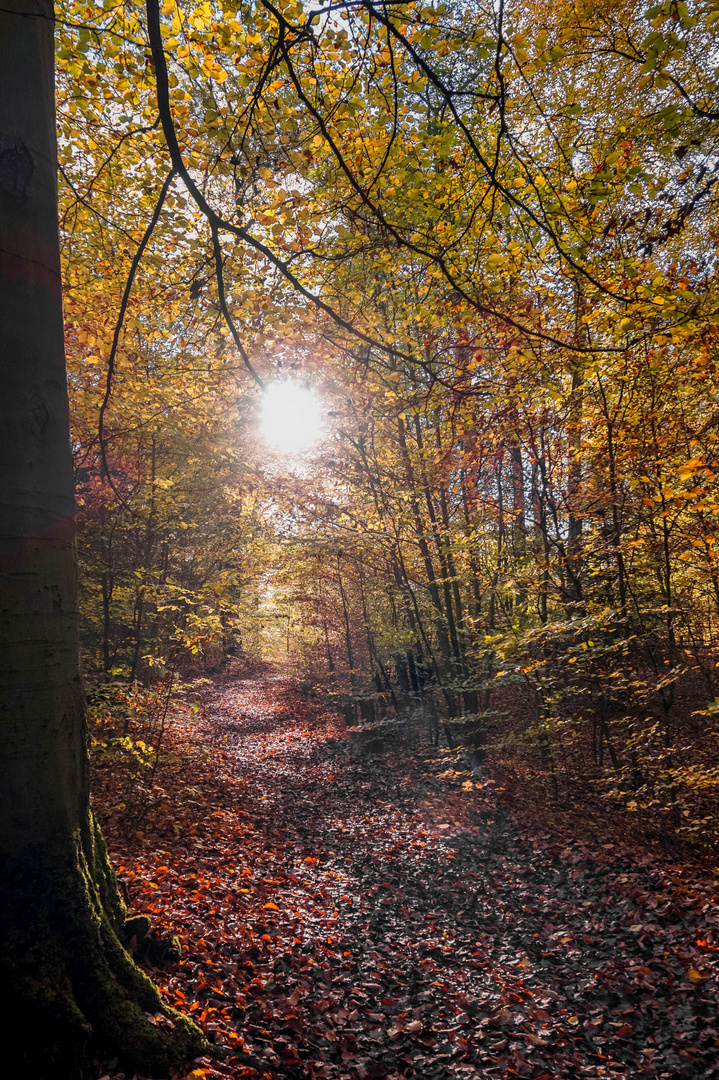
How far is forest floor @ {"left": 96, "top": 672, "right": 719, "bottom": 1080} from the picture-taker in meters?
3.27

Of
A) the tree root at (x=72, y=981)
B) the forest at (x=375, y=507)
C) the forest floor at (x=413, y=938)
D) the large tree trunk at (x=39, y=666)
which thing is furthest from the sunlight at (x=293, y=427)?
the tree root at (x=72, y=981)

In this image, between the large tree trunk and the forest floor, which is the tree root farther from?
the forest floor

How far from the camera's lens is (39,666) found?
7.01 feet

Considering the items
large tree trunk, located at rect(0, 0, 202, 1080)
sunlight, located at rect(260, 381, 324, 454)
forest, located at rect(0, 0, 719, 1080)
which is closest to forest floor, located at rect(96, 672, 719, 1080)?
forest, located at rect(0, 0, 719, 1080)

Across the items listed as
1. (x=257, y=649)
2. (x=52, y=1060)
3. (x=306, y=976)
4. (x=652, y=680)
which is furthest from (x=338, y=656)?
(x=52, y=1060)

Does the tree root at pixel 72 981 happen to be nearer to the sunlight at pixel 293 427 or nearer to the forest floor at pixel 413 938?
the forest floor at pixel 413 938

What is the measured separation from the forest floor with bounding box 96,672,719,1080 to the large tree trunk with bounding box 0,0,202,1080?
0.34 metres

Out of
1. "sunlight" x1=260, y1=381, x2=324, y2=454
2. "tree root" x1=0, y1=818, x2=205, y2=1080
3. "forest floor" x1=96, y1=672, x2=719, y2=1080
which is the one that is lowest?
"forest floor" x1=96, y1=672, x2=719, y2=1080

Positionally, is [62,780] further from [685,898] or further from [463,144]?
[463,144]

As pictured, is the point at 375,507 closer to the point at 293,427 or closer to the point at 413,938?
the point at 293,427

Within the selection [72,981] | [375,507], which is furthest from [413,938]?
[375,507]

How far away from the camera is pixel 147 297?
6.34m

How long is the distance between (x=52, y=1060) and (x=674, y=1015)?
13.9 feet

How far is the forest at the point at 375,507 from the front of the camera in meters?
2.25
